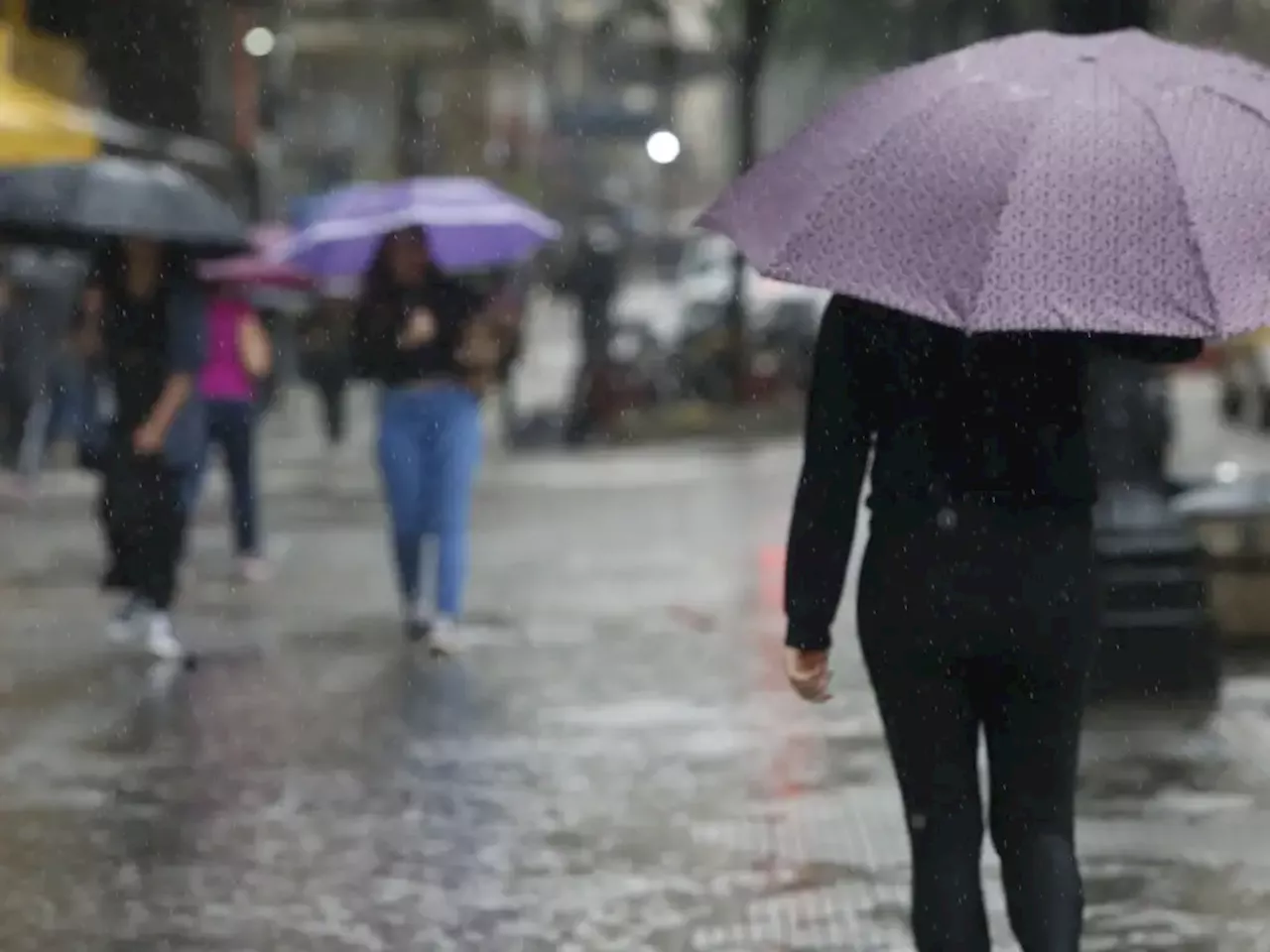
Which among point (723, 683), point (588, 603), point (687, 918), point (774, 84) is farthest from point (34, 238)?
point (774, 84)

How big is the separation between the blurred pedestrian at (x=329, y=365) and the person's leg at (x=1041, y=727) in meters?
19.4

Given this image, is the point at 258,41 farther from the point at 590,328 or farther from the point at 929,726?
the point at 929,726

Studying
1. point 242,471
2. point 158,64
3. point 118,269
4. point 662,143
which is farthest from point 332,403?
point 118,269

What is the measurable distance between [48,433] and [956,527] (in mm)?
17052

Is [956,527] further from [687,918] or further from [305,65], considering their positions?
[305,65]

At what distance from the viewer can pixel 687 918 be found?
598 cm

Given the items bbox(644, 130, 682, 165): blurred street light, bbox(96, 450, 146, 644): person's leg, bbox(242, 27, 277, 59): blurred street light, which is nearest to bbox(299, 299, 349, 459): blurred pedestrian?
bbox(644, 130, 682, 165): blurred street light

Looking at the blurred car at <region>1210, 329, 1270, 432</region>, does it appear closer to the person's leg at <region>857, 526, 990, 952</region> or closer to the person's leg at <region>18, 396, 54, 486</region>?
the person's leg at <region>18, 396, 54, 486</region>

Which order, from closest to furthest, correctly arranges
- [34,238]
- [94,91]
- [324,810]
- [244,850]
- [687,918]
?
[687,918], [244,850], [324,810], [34,238], [94,91]

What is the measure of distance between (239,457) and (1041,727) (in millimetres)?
9825

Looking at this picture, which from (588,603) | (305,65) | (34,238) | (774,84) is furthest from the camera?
(774,84)

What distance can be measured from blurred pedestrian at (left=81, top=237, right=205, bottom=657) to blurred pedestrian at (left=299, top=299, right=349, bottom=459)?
13.5m

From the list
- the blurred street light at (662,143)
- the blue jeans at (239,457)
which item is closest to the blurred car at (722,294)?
the blurred street light at (662,143)

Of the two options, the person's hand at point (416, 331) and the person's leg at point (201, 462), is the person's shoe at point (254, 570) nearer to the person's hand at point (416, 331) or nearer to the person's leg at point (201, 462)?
the person's leg at point (201, 462)
